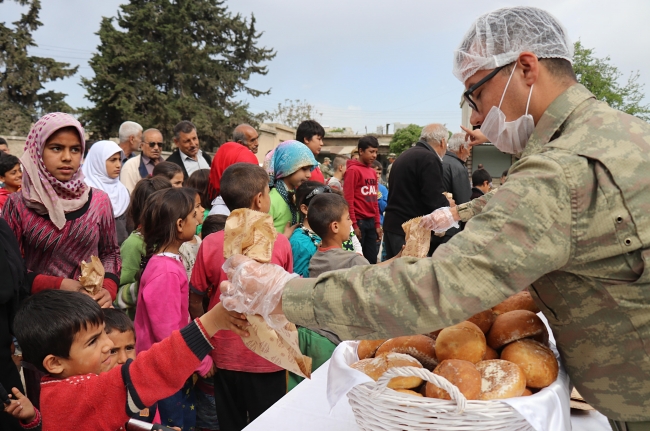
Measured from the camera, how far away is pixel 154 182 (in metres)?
3.70

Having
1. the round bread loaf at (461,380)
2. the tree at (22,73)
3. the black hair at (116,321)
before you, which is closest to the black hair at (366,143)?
the black hair at (116,321)

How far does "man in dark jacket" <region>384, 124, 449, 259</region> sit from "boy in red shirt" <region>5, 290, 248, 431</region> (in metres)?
3.70

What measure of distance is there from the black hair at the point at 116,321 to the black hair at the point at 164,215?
499 millimetres

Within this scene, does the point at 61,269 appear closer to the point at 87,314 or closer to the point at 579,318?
the point at 87,314

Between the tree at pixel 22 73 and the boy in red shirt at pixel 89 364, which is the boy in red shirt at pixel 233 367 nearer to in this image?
the boy in red shirt at pixel 89 364

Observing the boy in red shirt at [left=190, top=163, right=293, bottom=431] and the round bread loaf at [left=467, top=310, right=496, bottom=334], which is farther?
the boy in red shirt at [left=190, top=163, right=293, bottom=431]

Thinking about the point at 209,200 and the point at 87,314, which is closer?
the point at 87,314

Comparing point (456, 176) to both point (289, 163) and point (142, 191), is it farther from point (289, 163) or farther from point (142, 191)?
point (142, 191)

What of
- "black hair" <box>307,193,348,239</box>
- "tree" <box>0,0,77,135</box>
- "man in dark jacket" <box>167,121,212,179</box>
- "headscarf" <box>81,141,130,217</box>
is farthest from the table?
"tree" <box>0,0,77,135</box>

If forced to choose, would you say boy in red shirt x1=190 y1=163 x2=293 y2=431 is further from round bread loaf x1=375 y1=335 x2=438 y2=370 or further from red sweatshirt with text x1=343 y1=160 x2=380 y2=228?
→ red sweatshirt with text x1=343 y1=160 x2=380 y2=228

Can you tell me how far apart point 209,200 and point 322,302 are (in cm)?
387

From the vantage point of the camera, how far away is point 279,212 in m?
3.79

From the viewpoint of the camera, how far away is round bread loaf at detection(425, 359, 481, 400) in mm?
1135

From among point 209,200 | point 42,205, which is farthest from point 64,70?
point 42,205
